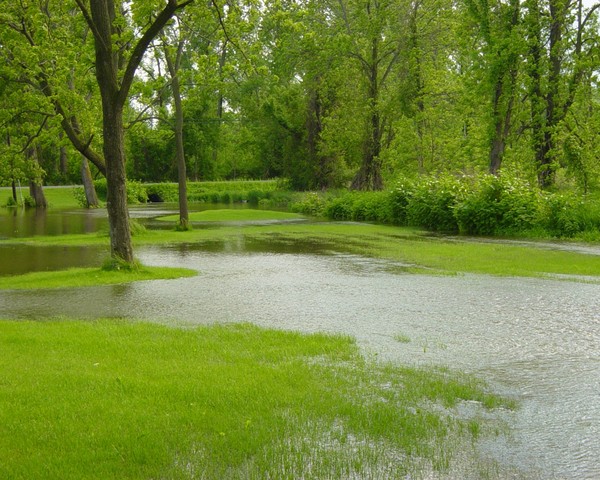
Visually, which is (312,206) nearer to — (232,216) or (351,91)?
(232,216)

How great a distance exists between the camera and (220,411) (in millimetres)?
5820

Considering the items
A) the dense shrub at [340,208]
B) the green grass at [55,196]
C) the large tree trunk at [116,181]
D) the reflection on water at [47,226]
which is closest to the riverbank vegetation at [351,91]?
the large tree trunk at [116,181]

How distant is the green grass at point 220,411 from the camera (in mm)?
4906

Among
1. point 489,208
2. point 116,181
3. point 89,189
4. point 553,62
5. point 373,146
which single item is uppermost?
point 553,62

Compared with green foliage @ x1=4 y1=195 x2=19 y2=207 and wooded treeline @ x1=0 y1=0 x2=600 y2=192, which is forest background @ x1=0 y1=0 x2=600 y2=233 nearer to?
wooded treeline @ x1=0 y1=0 x2=600 y2=192

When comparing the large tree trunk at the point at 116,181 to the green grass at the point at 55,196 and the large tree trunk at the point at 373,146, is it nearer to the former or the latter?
the large tree trunk at the point at 373,146

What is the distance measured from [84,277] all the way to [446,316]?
793 cm

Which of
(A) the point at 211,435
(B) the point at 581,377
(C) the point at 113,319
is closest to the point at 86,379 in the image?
(A) the point at 211,435

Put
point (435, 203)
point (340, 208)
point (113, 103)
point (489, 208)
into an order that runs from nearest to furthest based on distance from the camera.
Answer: point (113, 103) → point (489, 208) → point (435, 203) → point (340, 208)

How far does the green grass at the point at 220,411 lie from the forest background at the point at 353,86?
8.62 metres

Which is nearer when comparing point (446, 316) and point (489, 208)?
point (446, 316)

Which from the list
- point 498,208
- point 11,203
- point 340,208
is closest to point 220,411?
point 498,208

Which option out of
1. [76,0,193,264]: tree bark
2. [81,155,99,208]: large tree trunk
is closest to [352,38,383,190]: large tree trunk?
[81,155,99,208]: large tree trunk

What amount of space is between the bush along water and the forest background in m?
0.50
